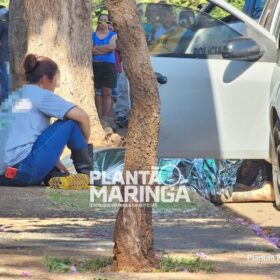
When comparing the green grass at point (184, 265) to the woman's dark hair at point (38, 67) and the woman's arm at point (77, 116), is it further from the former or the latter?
the woman's dark hair at point (38, 67)

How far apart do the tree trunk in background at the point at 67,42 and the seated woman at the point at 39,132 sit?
1.46 metres

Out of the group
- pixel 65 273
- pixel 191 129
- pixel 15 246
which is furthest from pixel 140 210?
pixel 191 129

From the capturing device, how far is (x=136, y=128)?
16.8 feet

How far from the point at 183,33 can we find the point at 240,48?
70 centimetres

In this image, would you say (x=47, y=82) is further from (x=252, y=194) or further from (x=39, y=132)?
(x=252, y=194)

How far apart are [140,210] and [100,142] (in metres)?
4.96

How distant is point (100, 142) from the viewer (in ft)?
32.9

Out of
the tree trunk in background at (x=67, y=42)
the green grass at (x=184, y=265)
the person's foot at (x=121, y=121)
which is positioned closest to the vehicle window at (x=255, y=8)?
the tree trunk in background at (x=67, y=42)

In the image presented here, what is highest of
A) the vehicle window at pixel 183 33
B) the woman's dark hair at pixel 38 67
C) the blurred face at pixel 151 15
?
the blurred face at pixel 151 15

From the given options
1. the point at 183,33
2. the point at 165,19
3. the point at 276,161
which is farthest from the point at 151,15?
the point at 276,161

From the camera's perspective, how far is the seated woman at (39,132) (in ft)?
27.0

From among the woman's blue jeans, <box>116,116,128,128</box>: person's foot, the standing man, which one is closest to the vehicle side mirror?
the woman's blue jeans

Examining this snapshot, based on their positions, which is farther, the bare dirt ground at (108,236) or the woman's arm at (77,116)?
the woman's arm at (77,116)

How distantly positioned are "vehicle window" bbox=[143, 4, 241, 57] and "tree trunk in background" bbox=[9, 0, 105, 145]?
5.57 feet
